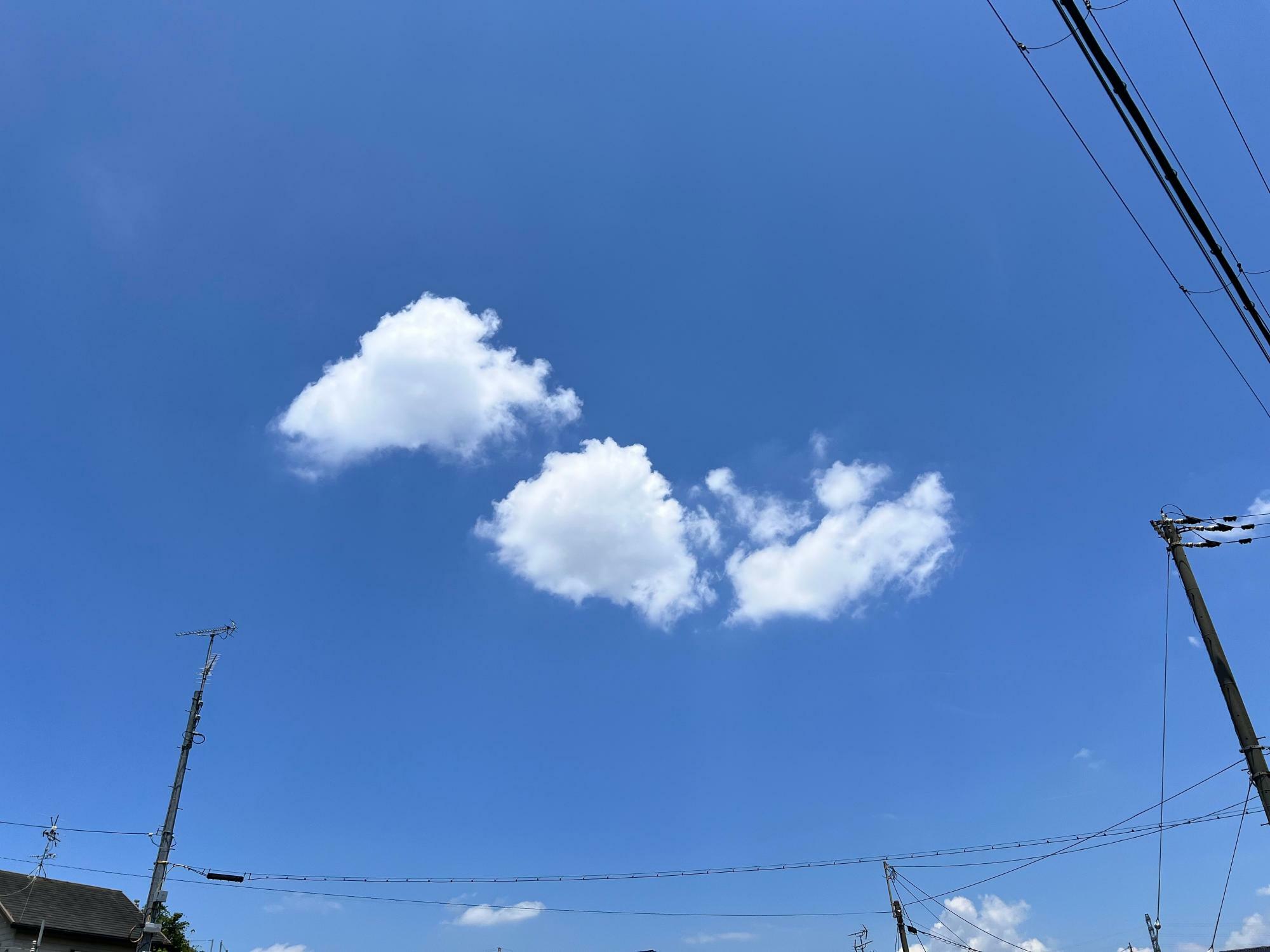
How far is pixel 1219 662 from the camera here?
14570 mm

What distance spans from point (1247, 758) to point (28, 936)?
43.6 metres

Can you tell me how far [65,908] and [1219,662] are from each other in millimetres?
46263

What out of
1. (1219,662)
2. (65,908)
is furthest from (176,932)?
(1219,662)

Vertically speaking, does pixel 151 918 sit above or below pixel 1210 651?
below

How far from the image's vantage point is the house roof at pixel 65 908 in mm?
33559

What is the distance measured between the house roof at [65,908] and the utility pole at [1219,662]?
40.5m

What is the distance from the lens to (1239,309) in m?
8.58

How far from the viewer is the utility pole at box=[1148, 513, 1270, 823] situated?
13117 millimetres

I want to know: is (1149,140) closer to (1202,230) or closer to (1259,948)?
(1202,230)

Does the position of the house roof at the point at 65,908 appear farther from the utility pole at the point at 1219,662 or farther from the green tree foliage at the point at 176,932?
the utility pole at the point at 1219,662

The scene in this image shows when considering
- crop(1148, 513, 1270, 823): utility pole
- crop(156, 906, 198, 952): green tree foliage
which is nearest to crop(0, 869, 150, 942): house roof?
crop(156, 906, 198, 952): green tree foliage

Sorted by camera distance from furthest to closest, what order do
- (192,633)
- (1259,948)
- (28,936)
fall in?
(1259,948) < (28,936) < (192,633)

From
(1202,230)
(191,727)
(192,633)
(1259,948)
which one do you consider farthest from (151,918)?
(1259,948)

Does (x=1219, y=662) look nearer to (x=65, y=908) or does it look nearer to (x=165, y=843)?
(x=165, y=843)
